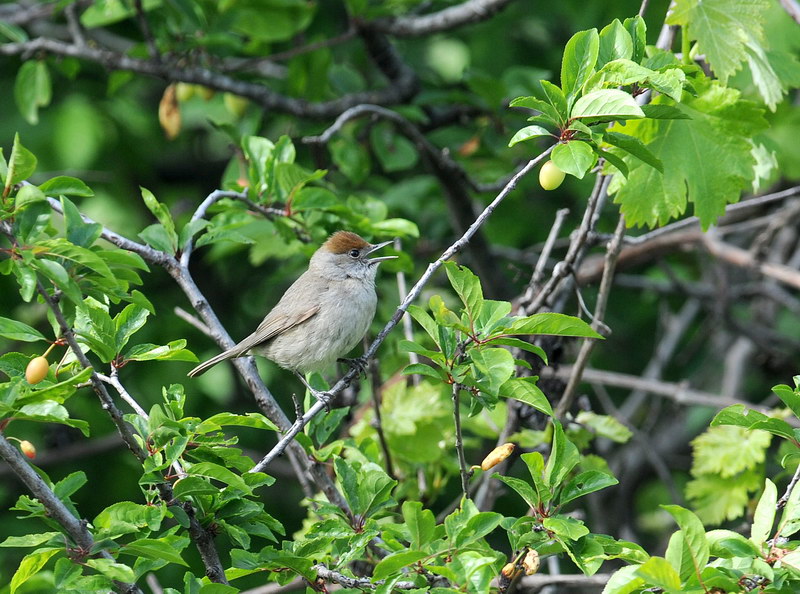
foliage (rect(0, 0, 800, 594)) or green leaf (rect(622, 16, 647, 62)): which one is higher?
green leaf (rect(622, 16, 647, 62))

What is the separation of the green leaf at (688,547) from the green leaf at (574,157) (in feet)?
3.21

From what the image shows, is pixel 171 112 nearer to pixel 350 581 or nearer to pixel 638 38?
pixel 638 38

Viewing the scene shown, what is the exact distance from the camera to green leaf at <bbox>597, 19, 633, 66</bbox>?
9.78ft

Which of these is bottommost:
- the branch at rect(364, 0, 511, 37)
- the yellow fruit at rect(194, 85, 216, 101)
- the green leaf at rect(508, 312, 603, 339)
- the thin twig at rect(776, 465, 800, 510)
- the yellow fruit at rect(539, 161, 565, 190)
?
the thin twig at rect(776, 465, 800, 510)

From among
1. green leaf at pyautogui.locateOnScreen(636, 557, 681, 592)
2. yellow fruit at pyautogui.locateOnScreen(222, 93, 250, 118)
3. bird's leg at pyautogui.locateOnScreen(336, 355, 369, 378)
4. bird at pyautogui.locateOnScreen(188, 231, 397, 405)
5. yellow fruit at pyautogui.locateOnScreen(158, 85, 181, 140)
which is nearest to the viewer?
green leaf at pyautogui.locateOnScreen(636, 557, 681, 592)

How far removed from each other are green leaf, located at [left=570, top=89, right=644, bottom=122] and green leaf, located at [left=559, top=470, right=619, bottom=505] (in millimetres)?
1030

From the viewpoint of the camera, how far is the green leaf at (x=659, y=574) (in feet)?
7.42

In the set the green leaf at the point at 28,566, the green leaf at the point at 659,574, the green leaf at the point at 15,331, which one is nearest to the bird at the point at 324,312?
the green leaf at the point at 15,331

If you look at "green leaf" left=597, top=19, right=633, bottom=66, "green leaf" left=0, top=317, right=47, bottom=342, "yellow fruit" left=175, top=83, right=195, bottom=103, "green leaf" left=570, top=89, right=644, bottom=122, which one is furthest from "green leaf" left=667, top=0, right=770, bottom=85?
"yellow fruit" left=175, top=83, right=195, bottom=103

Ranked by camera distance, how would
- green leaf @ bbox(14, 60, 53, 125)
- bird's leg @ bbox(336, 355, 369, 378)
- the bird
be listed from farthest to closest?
green leaf @ bbox(14, 60, 53, 125)
the bird
bird's leg @ bbox(336, 355, 369, 378)

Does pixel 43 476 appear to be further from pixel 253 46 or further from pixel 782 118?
pixel 782 118

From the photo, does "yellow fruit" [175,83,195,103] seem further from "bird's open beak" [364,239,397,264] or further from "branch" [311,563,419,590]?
"branch" [311,563,419,590]

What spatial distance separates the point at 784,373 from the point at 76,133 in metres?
5.39

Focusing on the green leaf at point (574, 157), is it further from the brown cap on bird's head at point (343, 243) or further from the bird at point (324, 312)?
the brown cap on bird's head at point (343, 243)
